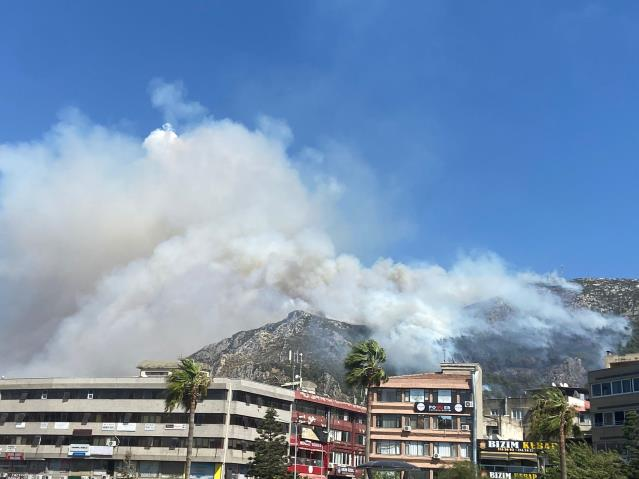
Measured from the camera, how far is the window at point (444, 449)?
110 metres

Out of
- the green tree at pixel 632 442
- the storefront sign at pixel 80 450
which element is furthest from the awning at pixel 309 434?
the green tree at pixel 632 442

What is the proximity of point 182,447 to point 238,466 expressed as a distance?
344 inches

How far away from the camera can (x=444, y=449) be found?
110562 millimetres

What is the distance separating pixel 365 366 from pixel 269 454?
20030 mm

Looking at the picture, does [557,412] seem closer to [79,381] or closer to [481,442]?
[481,442]

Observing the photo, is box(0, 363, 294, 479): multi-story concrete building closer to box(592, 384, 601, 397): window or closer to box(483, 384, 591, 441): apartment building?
box(483, 384, 591, 441): apartment building

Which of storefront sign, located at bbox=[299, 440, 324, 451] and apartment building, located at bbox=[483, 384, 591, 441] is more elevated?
apartment building, located at bbox=[483, 384, 591, 441]

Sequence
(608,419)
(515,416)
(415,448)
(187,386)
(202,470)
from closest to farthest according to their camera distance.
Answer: (187,386) → (608,419) → (202,470) → (415,448) → (515,416)

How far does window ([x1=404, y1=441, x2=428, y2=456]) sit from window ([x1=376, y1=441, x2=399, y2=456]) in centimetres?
155

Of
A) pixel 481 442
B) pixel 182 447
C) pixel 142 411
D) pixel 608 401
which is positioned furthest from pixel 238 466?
pixel 608 401

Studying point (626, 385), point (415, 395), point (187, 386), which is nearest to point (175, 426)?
point (187, 386)

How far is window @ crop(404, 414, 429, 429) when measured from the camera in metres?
112

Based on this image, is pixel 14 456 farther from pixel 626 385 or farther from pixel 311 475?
pixel 626 385

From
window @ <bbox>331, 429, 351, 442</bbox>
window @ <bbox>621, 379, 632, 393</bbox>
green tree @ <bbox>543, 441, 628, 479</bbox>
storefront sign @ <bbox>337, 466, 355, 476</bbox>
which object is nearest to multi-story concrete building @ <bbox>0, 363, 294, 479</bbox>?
window @ <bbox>331, 429, 351, 442</bbox>
